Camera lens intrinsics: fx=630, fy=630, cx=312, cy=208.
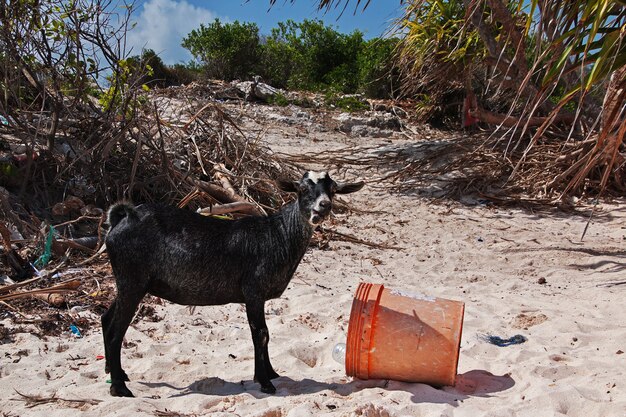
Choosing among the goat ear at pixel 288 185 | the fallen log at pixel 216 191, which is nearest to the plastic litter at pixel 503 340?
the goat ear at pixel 288 185

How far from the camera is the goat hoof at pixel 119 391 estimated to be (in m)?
3.64

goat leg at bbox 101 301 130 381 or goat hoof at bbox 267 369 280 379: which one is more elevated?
goat leg at bbox 101 301 130 381

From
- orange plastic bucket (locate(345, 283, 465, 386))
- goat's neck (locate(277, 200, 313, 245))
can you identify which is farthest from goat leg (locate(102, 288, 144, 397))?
orange plastic bucket (locate(345, 283, 465, 386))

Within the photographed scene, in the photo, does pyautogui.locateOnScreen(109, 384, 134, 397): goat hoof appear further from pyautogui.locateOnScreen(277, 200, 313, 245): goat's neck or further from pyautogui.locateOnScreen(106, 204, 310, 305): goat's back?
pyautogui.locateOnScreen(277, 200, 313, 245): goat's neck

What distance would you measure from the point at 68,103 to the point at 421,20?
6.28m

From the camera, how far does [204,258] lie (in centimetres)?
378

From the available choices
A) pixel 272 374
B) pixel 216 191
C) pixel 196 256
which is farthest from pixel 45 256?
pixel 272 374

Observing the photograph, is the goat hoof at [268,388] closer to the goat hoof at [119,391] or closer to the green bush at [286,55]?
the goat hoof at [119,391]

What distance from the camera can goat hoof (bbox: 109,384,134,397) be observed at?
11.9 ft

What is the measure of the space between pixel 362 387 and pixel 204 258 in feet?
4.05

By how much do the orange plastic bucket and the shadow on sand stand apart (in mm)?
69

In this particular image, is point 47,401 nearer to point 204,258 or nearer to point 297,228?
point 204,258

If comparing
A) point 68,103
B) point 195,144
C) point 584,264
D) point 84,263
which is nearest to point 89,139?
point 68,103

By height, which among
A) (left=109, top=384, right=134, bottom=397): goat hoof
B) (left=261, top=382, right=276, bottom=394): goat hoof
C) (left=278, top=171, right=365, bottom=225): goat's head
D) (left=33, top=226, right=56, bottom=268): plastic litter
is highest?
(left=278, top=171, right=365, bottom=225): goat's head
